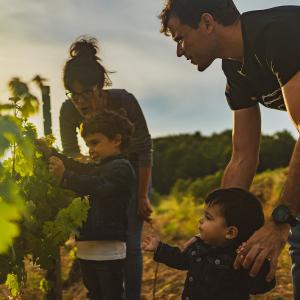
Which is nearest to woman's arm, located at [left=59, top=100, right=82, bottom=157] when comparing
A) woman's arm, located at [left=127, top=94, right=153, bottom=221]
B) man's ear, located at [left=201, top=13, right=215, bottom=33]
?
woman's arm, located at [left=127, top=94, right=153, bottom=221]

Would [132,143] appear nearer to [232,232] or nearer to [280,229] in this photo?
[232,232]

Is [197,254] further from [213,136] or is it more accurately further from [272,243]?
[213,136]

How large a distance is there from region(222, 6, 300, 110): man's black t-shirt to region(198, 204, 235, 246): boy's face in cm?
75

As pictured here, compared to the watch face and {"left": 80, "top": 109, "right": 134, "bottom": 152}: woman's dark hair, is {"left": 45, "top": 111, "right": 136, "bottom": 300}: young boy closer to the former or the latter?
{"left": 80, "top": 109, "right": 134, "bottom": 152}: woman's dark hair

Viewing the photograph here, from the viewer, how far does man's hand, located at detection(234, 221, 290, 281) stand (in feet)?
8.31

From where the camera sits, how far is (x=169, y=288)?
638cm

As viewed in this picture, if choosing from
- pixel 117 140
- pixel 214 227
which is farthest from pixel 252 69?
pixel 117 140

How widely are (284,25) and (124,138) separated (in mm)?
1476

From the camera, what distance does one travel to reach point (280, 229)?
2.64 metres

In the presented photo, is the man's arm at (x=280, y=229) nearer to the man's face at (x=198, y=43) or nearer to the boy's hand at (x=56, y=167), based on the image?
the man's face at (x=198, y=43)

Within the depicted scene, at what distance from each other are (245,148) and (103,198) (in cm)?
97

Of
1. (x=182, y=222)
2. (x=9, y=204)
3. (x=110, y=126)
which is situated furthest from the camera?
(x=182, y=222)

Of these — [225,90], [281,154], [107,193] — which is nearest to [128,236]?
[107,193]

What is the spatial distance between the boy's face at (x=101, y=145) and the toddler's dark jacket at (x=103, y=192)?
92mm
